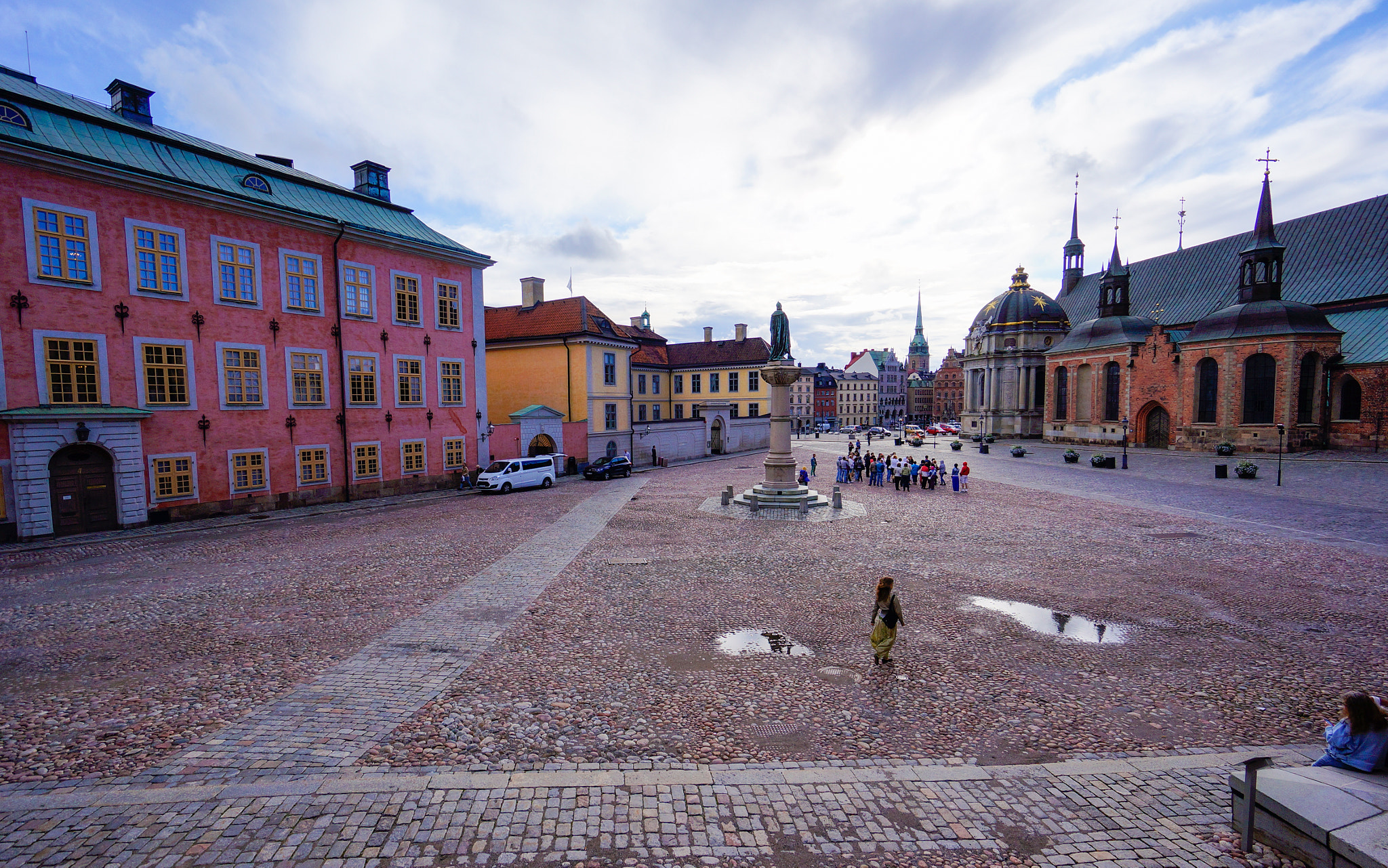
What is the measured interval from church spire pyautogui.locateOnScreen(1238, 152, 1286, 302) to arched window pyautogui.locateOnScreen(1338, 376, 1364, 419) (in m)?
7.84

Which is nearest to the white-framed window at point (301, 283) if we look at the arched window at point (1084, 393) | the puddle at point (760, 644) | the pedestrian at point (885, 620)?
the puddle at point (760, 644)

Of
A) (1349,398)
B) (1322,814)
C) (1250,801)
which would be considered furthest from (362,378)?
(1349,398)

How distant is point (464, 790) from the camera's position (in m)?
6.05

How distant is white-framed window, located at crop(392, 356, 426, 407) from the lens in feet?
93.0

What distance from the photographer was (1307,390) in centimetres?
4250

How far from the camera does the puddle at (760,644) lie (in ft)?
32.0

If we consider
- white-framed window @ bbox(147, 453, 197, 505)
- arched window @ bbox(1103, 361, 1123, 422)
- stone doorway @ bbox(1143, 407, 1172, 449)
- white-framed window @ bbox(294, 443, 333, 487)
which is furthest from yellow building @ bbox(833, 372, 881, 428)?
white-framed window @ bbox(147, 453, 197, 505)

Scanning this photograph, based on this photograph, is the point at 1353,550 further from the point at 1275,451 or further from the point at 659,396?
the point at 659,396

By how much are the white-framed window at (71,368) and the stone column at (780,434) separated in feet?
74.4

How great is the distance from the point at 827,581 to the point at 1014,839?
8.31 metres

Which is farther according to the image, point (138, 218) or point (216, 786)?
point (138, 218)

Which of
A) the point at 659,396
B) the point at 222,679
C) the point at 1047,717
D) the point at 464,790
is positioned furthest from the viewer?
the point at 659,396

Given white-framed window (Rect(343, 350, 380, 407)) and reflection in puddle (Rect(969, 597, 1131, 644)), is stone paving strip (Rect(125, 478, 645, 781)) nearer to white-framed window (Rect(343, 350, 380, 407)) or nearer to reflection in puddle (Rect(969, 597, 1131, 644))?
reflection in puddle (Rect(969, 597, 1131, 644))

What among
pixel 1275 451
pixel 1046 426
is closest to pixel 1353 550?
pixel 1275 451
